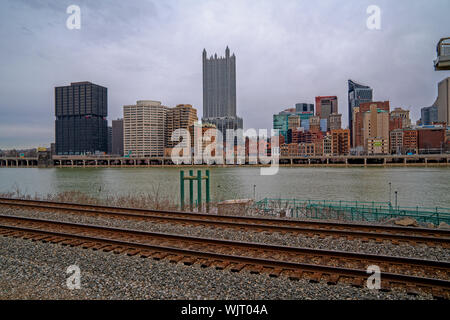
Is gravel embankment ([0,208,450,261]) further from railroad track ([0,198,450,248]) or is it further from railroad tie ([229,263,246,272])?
railroad tie ([229,263,246,272])

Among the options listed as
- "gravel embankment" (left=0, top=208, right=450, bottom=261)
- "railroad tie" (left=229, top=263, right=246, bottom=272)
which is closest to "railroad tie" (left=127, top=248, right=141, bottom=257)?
"gravel embankment" (left=0, top=208, right=450, bottom=261)

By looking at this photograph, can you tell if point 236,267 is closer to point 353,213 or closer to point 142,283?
point 142,283

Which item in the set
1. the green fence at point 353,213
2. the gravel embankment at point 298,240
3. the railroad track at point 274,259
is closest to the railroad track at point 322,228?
the gravel embankment at point 298,240

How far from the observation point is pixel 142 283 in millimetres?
6910

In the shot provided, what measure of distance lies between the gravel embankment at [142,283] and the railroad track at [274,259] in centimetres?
37

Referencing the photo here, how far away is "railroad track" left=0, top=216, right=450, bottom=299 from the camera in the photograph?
22.1 feet

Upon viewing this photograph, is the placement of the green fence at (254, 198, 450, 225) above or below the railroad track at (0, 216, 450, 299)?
below

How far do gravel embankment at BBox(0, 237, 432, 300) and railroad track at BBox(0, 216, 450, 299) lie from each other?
37 centimetres

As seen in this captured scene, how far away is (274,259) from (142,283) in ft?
11.0
